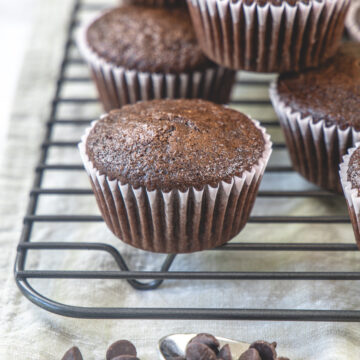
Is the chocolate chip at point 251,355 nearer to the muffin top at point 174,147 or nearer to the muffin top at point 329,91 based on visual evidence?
the muffin top at point 174,147

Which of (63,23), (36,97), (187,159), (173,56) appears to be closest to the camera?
(187,159)

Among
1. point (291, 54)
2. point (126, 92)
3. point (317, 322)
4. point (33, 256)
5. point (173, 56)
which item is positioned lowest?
point (33, 256)

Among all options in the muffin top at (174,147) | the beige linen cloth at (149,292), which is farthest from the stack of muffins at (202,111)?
the beige linen cloth at (149,292)

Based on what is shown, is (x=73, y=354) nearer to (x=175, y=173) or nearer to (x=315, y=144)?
(x=175, y=173)

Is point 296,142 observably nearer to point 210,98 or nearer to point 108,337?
point 210,98

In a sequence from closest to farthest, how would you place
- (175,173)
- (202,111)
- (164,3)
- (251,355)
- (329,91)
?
(251,355) → (175,173) → (202,111) → (329,91) → (164,3)

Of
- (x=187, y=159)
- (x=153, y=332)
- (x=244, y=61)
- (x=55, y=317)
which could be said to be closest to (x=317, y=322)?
(x=153, y=332)

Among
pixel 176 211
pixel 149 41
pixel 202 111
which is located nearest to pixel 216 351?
pixel 176 211
